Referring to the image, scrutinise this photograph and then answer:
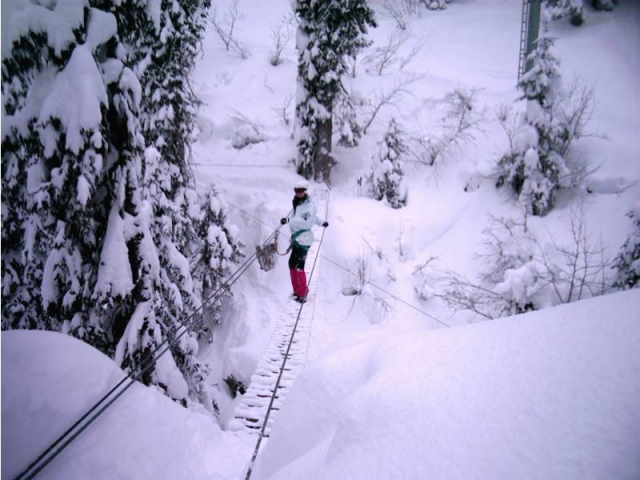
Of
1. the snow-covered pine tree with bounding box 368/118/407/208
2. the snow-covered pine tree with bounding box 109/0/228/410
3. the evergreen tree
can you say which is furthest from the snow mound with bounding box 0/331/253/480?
the snow-covered pine tree with bounding box 368/118/407/208

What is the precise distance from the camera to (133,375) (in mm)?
2730

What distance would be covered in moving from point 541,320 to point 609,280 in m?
7.47

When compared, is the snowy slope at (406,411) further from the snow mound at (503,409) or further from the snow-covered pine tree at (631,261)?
the snow-covered pine tree at (631,261)

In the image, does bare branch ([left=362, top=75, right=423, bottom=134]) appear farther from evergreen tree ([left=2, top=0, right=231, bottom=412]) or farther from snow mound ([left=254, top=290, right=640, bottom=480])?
snow mound ([left=254, top=290, right=640, bottom=480])

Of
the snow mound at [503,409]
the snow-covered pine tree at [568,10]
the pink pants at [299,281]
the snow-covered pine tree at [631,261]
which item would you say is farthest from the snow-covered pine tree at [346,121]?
the snow mound at [503,409]

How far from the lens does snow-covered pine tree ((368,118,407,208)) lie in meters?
12.7

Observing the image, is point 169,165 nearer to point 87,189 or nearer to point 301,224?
point 301,224

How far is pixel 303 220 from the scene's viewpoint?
6180 mm

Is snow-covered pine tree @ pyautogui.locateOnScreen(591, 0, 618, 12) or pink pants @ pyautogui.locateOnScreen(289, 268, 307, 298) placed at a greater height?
snow-covered pine tree @ pyautogui.locateOnScreen(591, 0, 618, 12)

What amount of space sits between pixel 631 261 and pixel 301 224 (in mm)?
6468

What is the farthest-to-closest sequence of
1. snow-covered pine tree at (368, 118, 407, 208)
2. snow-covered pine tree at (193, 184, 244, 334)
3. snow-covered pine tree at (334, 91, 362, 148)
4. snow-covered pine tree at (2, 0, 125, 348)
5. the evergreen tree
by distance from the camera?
snow-covered pine tree at (334, 91, 362, 148)
snow-covered pine tree at (368, 118, 407, 208)
snow-covered pine tree at (193, 184, 244, 334)
the evergreen tree
snow-covered pine tree at (2, 0, 125, 348)

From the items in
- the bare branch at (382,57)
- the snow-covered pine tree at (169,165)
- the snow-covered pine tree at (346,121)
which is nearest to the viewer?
the snow-covered pine tree at (169,165)

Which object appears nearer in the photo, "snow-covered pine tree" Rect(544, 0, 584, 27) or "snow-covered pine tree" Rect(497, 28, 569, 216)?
"snow-covered pine tree" Rect(497, 28, 569, 216)

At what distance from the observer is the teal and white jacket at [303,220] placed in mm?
6176
